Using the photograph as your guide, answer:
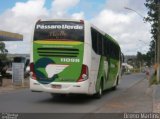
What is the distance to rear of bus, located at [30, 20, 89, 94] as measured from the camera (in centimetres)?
1861

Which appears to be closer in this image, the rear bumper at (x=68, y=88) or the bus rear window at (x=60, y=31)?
the rear bumper at (x=68, y=88)

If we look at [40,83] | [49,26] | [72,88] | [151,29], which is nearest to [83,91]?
[72,88]

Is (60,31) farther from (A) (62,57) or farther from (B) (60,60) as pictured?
(B) (60,60)

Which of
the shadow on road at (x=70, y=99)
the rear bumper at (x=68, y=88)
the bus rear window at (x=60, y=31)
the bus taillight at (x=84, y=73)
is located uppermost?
the bus rear window at (x=60, y=31)

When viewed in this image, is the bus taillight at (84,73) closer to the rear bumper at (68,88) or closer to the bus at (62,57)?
the bus at (62,57)

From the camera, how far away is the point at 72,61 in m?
18.7

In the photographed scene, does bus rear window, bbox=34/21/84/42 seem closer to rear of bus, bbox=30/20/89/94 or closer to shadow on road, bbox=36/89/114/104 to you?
rear of bus, bbox=30/20/89/94

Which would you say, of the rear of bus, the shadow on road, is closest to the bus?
the rear of bus

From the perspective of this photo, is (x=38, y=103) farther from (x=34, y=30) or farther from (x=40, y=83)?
(x=34, y=30)

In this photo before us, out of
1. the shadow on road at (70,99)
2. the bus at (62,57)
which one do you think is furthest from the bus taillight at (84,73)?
the shadow on road at (70,99)

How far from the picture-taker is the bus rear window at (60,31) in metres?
18.9

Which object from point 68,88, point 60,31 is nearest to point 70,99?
point 68,88

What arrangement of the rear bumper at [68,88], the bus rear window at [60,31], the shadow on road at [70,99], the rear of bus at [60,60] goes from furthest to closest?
1. the shadow on road at [70,99]
2. the bus rear window at [60,31]
3. the rear of bus at [60,60]
4. the rear bumper at [68,88]

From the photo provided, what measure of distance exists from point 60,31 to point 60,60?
3.90ft
